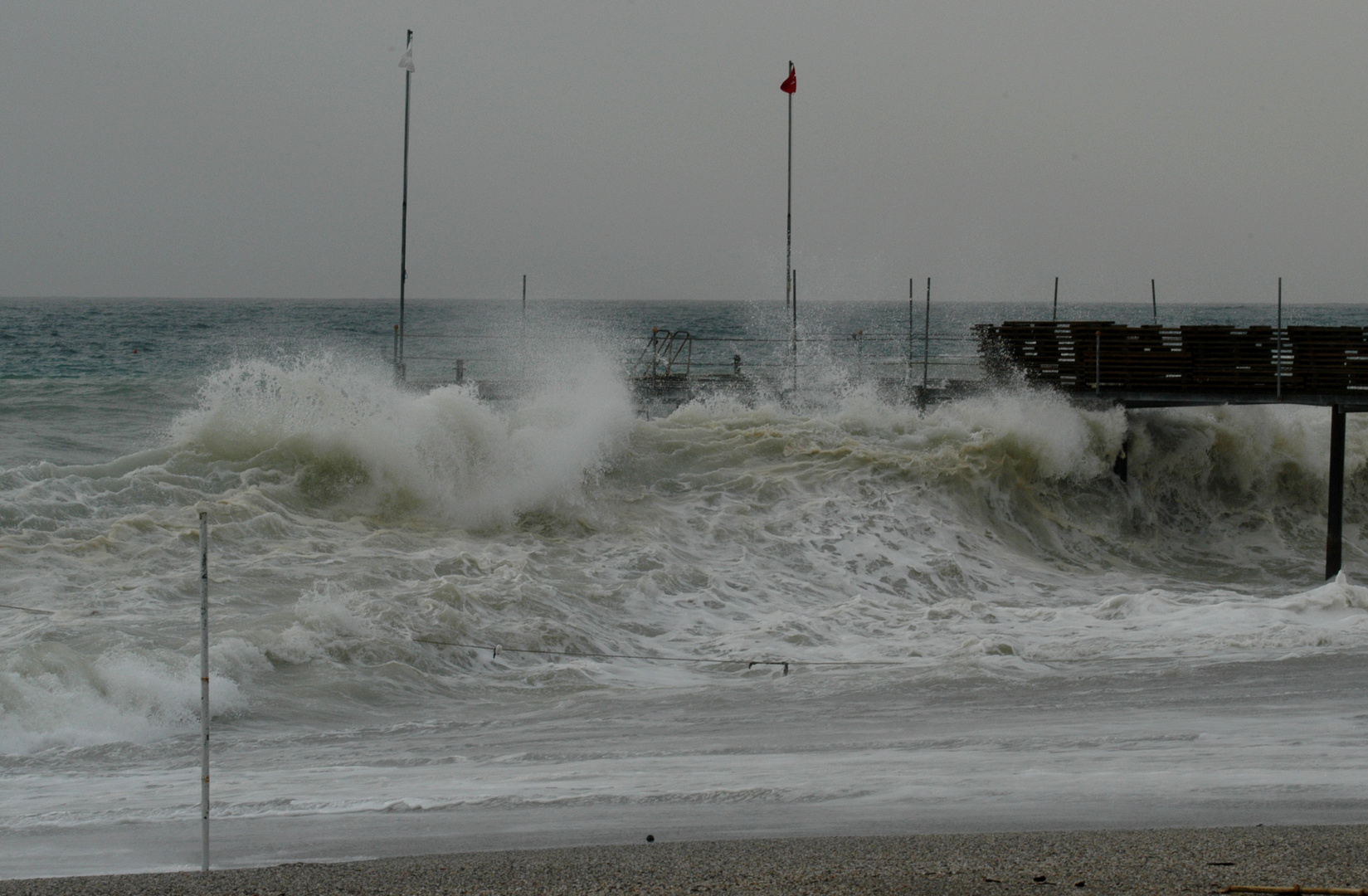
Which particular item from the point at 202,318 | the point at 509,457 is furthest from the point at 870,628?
the point at 202,318

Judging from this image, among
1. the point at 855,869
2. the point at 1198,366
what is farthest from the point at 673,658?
the point at 1198,366

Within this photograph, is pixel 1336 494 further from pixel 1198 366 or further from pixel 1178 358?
pixel 1178 358

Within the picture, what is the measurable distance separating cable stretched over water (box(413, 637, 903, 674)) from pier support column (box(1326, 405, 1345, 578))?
10631 mm

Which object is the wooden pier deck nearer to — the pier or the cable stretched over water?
the pier

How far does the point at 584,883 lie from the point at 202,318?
294ft

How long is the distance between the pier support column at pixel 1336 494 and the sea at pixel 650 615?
0.63m

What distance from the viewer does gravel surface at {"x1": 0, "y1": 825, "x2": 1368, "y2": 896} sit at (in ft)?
17.7

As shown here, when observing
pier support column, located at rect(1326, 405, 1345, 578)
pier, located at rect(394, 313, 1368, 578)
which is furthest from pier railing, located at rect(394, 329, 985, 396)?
pier support column, located at rect(1326, 405, 1345, 578)

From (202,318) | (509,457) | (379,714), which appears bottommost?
(379,714)

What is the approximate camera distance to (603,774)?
8039mm

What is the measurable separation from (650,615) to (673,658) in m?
1.58

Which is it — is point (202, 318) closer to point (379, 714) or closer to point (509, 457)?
point (509, 457)

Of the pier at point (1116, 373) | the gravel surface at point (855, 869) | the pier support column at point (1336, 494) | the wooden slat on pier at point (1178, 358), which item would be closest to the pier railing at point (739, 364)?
the pier at point (1116, 373)

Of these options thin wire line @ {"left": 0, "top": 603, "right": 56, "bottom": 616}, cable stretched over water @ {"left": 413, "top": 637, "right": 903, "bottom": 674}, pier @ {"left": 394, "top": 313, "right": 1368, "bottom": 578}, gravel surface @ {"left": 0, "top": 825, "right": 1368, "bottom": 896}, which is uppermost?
pier @ {"left": 394, "top": 313, "right": 1368, "bottom": 578}
